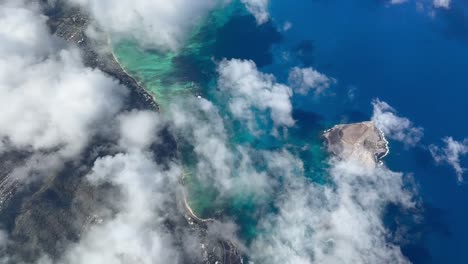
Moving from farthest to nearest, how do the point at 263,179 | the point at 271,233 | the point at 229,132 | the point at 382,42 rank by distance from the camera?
the point at 382,42 → the point at 229,132 → the point at 263,179 → the point at 271,233

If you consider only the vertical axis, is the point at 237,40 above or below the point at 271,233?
above

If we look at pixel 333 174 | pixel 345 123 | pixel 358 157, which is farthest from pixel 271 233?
pixel 345 123

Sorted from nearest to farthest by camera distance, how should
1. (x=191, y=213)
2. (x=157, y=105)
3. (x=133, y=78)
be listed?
(x=191, y=213), (x=157, y=105), (x=133, y=78)

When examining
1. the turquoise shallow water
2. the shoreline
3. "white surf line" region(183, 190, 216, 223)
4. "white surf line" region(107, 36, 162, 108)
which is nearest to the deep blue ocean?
the turquoise shallow water

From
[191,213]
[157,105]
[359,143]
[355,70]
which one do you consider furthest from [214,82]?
[359,143]

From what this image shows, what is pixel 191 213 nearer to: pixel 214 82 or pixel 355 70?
pixel 214 82

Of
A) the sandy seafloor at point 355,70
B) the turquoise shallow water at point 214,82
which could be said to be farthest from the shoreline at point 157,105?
the sandy seafloor at point 355,70

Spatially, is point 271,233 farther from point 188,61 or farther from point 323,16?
point 323,16
